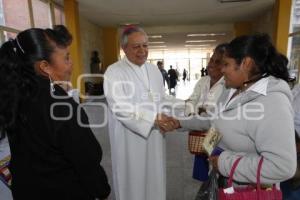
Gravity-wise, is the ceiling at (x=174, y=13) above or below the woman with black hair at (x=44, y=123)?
above

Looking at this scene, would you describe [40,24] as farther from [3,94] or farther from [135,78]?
[3,94]

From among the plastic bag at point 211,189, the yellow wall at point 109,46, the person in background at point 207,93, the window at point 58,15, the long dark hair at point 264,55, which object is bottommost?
the plastic bag at point 211,189

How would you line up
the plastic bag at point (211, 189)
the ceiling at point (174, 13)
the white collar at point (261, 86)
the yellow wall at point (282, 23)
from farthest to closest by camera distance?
the ceiling at point (174, 13)
the yellow wall at point (282, 23)
the plastic bag at point (211, 189)
the white collar at point (261, 86)

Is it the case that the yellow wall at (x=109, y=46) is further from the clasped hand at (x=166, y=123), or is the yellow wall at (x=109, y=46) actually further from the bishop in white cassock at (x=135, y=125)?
the clasped hand at (x=166, y=123)

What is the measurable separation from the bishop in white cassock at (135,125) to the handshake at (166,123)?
5cm

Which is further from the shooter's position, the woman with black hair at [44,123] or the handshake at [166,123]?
the handshake at [166,123]

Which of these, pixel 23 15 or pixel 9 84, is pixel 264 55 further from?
pixel 23 15

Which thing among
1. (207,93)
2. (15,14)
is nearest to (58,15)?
(15,14)

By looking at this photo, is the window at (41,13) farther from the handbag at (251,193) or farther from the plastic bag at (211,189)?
the handbag at (251,193)

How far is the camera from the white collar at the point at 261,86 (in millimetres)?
1055

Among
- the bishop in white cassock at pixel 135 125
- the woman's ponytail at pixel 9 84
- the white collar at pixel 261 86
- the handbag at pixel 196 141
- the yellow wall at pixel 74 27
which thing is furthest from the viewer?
the yellow wall at pixel 74 27

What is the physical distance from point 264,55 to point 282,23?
723 centimetres

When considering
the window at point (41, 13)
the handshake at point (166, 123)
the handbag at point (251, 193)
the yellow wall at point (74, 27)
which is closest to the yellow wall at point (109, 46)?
the yellow wall at point (74, 27)

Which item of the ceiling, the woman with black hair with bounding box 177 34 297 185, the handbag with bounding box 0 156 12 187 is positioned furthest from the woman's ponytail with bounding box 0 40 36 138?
the ceiling
